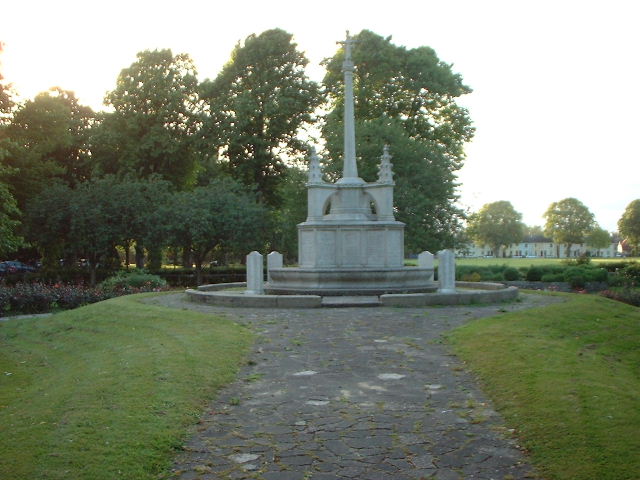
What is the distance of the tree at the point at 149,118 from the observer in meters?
39.2

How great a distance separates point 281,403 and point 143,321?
24.3 feet

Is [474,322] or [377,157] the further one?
[377,157]

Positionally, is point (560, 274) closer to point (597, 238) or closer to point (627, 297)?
point (627, 297)

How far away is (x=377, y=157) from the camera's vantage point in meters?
32.7

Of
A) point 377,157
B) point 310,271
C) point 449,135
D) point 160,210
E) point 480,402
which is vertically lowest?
point 480,402

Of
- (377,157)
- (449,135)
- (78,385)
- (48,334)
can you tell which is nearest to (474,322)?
(78,385)

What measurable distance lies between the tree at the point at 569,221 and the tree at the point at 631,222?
12.9 meters

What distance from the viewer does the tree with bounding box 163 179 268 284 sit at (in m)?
32.6

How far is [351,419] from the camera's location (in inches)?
271

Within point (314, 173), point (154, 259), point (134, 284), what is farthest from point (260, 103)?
point (314, 173)

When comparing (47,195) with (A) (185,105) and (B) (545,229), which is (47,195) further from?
(B) (545,229)

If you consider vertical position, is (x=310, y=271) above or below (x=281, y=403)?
above

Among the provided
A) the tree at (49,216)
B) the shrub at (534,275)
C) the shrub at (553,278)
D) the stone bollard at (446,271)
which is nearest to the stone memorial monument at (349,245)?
the stone bollard at (446,271)

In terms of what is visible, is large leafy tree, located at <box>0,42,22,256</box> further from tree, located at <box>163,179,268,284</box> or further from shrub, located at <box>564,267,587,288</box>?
shrub, located at <box>564,267,587,288</box>
